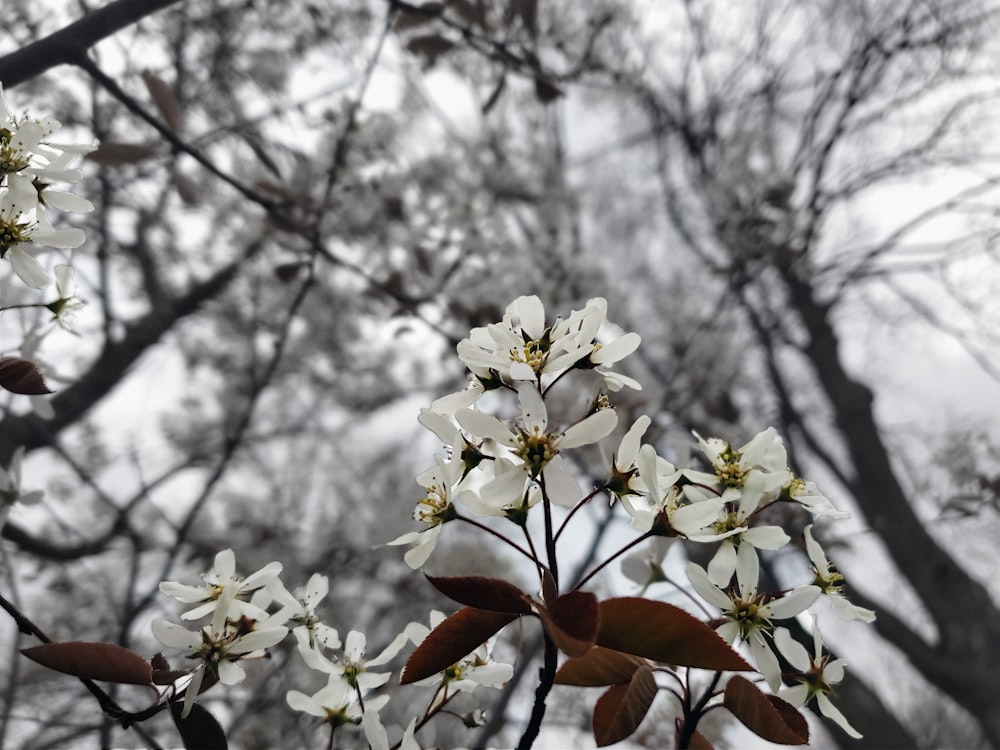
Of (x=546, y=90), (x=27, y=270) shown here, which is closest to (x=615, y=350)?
(x=27, y=270)

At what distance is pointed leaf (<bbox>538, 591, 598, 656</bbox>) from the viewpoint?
0.45m

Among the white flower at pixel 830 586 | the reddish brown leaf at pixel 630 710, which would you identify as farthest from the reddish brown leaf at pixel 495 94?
the reddish brown leaf at pixel 630 710

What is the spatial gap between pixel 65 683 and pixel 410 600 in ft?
4.74

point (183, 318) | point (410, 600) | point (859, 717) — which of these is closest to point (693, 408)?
point (859, 717)

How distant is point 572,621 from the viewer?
0.48 meters

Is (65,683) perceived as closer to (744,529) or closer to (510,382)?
(510,382)

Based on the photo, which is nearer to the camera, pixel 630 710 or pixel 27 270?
pixel 630 710

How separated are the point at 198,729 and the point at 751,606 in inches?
21.1

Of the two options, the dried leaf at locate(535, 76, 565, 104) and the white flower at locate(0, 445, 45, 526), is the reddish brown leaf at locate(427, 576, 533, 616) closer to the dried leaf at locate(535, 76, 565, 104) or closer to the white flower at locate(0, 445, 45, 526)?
the white flower at locate(0, 445, 45, 526)

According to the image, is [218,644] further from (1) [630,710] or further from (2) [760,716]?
(2) [760,716]

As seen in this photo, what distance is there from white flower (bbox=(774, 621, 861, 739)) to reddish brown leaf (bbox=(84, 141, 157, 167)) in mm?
1419

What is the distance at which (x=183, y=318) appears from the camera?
360 centimetres

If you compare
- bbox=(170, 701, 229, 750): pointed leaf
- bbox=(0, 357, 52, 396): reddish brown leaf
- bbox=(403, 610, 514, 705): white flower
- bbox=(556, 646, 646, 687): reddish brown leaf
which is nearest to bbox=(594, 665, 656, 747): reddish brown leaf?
bbox=(556, 646, 646, 687): reddish brown leaf

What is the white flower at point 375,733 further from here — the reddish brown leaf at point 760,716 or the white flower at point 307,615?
the reddish brown leaf at point 760,716
